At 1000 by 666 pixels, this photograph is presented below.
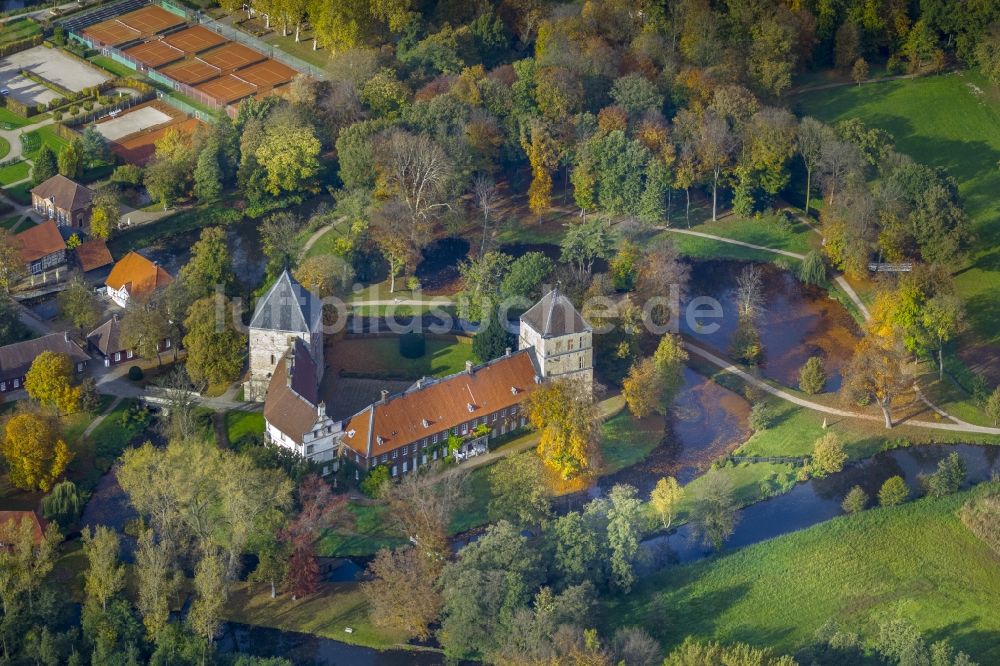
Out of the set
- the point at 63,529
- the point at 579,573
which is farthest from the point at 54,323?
the point at 579,573

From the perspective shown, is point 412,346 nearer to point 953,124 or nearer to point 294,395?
point 294,395

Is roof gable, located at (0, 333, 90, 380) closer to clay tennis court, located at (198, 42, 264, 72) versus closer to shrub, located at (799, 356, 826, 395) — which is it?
clay tennis court, located at (198, 42, 264, 72)

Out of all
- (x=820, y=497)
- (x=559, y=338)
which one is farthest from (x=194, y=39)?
(x=820, y=497)

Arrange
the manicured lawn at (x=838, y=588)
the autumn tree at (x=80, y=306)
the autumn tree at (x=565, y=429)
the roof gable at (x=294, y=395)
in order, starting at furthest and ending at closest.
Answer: the autumn tree at (x=80, y=306) → the autumn tree at (x=565, y=429) → the roof gable at (x=294, y=395) → the manicured lawn at (x=838, y=588)

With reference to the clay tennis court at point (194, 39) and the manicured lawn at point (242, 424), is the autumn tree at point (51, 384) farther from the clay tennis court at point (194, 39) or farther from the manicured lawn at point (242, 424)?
the clay tennis court at point (194, 39)

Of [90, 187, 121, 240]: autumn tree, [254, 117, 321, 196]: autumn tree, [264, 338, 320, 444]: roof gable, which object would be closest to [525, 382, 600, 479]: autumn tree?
[264, 338, 320, 444]: roof gable

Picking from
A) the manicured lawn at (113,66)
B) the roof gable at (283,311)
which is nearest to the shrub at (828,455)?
the roof gable at (283,311)
